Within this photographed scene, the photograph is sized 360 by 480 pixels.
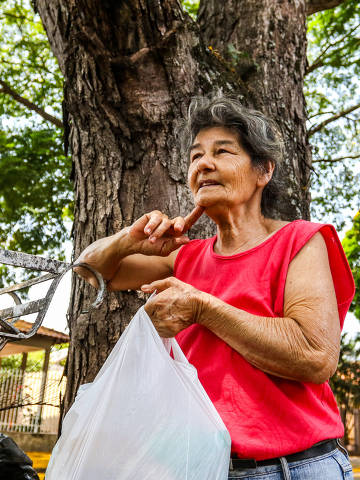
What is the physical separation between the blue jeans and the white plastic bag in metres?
0.14

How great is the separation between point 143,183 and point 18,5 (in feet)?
21.6

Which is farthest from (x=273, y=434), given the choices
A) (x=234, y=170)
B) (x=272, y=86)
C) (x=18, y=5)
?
(x=18, y=5)

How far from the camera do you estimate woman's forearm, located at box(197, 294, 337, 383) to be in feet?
4.57

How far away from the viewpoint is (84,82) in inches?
99.3

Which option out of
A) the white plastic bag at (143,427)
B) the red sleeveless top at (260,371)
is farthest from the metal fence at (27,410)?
the white plastic bag at (143,427)

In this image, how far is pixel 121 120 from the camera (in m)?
2.56

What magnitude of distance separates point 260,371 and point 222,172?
30.8 inches

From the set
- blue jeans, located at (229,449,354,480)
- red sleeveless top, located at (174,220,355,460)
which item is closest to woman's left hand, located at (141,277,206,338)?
red sleeveless top, located at (174,220,355,460)

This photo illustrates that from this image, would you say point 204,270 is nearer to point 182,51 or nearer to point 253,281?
point 253,281

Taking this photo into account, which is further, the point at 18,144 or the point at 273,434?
the point at 18,144

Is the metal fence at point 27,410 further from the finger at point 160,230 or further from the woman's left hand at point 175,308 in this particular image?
the woman's left hand at point 175,308

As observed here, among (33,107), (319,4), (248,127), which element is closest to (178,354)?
(248,127)

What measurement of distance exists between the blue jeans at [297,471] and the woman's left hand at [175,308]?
0.46 meters

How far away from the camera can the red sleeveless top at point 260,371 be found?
55.1 inches
